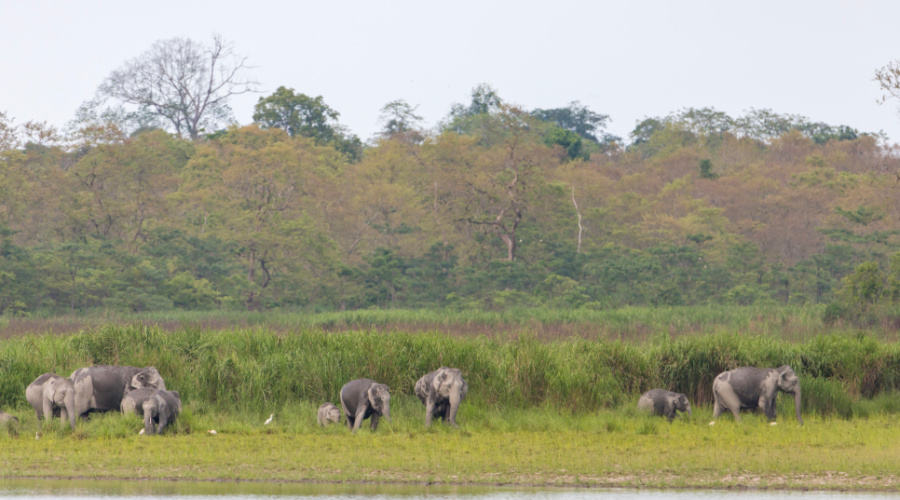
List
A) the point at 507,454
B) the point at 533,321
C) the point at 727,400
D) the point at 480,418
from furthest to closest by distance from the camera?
1. the point at 533,321
2. the point at 727,400
3. the point at 480,418
4. the point at 507,454

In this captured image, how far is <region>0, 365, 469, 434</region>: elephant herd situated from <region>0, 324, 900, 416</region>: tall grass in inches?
47.3

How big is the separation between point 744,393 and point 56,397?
8225 mm

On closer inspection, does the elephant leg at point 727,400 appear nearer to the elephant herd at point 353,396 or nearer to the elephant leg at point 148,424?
the elephant herd at point 353,396

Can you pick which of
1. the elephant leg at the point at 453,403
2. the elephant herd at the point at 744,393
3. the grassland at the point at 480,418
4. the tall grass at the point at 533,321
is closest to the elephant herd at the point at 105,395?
the grassland at the point at 480,418

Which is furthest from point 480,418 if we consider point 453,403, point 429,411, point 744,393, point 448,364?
point 744,393

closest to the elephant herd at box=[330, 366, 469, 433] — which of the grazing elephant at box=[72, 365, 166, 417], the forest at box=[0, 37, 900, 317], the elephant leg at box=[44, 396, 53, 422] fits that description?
the grazing elephant at box=[72, 365, 166, 417]

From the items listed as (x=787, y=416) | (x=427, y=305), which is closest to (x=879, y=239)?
(x=427, y=305)

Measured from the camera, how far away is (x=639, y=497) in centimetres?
941

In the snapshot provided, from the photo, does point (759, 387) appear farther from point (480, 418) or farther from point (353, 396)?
point (353, 396)

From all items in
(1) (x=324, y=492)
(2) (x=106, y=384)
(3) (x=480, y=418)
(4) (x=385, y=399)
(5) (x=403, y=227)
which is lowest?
(1) (x=324, y=492)

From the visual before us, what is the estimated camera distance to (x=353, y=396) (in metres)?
12.5

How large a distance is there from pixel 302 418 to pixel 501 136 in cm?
4887

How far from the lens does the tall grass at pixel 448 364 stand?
1456cm

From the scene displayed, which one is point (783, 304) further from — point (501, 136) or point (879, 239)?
point (501, 136)
